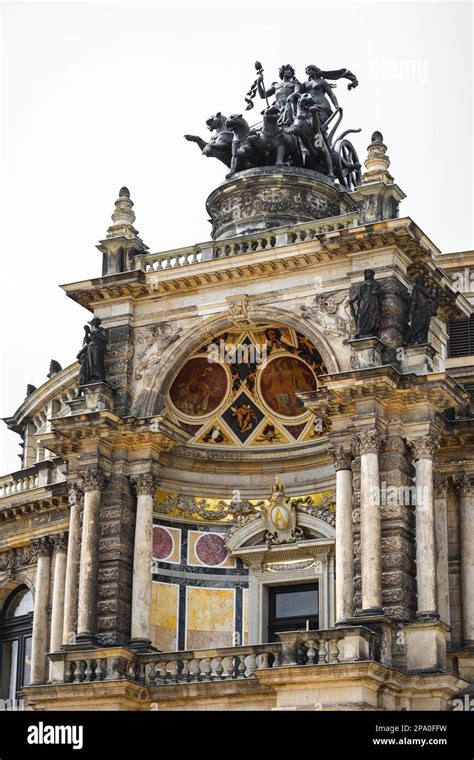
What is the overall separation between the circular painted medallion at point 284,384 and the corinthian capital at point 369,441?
384cm

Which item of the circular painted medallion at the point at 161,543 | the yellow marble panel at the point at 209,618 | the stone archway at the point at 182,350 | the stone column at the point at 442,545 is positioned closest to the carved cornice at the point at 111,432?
the stone archway at the point at 182,350

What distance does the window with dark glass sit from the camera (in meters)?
32.0

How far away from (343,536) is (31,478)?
1227 cm

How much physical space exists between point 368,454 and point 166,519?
18.4ft

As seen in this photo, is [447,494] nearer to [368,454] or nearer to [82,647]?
[368,454]

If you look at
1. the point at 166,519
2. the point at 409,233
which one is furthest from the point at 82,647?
the point at 409,233

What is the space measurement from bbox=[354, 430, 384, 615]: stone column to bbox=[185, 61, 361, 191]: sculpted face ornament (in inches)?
345

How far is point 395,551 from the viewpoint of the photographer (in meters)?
28.2

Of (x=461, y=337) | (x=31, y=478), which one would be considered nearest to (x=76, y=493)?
(x=31, y=478)

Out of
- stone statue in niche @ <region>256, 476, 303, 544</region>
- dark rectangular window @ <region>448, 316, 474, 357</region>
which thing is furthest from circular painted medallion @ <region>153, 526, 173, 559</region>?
dark rectangular window @ <region>448, 316, 474, 357</region>

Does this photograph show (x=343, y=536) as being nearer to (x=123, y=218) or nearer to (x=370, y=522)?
(x=370, y=522)

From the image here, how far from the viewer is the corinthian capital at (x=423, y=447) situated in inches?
1137

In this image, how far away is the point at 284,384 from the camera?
32.9 metres

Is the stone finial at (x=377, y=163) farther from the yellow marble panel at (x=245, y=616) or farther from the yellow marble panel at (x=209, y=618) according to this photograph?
the yellow marble panel at (x=209, y=618)
